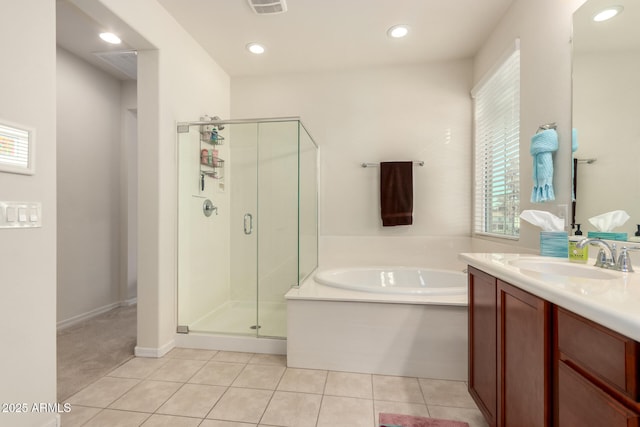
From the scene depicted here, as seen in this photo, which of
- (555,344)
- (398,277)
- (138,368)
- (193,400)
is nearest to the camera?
(555,344)

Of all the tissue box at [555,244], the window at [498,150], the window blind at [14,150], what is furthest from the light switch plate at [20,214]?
the window at [498,150]

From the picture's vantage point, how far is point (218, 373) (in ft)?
6.63

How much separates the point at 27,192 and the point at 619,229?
8.38ft

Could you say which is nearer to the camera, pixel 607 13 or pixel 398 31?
pixel 607 13

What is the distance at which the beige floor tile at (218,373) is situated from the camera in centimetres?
192

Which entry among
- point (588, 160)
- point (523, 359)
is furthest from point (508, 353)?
point (588, 160)

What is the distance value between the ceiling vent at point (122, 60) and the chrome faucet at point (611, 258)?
350 centimetres

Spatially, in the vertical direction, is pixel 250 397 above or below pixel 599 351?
below

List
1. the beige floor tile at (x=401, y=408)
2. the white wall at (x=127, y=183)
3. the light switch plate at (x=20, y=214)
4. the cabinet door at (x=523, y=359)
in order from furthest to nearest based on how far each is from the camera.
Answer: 1. the white wall at (x=127, y=183)
2. the beige floor tile at (x=401, y=408)
3. the light switch plate at (x=20, y=214)
4. the cabinet door at (x=523, y=359)

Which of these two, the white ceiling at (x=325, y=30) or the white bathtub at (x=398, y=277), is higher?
the white ceiling at (x=325, y=30)

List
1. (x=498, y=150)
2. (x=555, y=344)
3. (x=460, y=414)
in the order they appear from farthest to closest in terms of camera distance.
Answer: (x=498, y=150), (x=460, y=414), (x=555, y=344)

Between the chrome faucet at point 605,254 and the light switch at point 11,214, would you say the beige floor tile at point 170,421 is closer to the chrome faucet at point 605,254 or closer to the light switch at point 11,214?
the light switch at point 11,214

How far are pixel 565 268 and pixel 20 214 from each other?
2331mm

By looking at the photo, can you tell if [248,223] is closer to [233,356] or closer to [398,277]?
[233,356]
